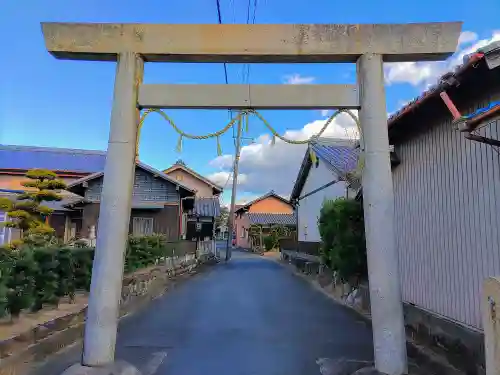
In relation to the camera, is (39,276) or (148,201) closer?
(39,276)

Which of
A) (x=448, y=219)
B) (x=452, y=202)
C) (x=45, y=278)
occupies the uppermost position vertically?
(x=452, y=202)

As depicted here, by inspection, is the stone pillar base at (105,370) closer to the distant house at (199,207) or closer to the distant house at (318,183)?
the distant house at (318,183)

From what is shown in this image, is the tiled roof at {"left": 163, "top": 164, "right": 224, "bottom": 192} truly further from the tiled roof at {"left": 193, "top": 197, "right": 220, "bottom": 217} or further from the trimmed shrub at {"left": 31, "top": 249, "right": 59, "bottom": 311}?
the trimmed shrub at {"left": 31, "top": 249, "right": 59, "bottom": 311}

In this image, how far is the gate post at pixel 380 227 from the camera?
537 centimetres

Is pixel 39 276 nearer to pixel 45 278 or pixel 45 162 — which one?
pixel 45 278

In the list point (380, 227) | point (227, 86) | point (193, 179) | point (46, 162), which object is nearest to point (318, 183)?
point (227, 86)

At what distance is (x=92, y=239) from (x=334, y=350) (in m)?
13.3

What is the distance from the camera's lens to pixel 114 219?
5797 mm

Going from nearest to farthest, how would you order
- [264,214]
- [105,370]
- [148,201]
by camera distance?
[105,370]
[148,201]
[264,214]

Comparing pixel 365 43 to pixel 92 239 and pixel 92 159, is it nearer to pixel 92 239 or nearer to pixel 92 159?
pixel 92 239

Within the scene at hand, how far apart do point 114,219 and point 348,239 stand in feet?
25.7

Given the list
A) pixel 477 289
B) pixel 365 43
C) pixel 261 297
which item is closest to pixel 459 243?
pixel 477 289

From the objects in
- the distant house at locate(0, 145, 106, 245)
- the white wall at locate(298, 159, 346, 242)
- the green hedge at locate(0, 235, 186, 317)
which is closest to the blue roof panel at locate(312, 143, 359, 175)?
the white wall at locate(298, 159, 346, 242)

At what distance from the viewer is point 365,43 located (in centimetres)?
597
